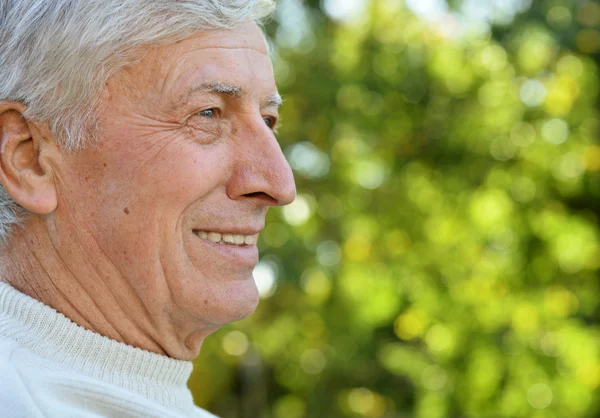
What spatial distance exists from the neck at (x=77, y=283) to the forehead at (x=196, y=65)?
1.19ft

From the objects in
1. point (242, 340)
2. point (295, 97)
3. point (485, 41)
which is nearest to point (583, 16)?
point (485, 41)

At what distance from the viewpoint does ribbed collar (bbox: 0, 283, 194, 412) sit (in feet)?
5.12

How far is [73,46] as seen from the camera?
62.2 inches

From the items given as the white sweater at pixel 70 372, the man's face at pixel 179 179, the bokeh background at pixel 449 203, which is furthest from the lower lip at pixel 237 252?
the bokeh background at pixel 449 203

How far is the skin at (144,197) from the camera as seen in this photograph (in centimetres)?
161

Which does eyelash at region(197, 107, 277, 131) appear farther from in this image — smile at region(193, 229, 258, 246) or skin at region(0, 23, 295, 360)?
smile at region(193, 229, 258, 246)

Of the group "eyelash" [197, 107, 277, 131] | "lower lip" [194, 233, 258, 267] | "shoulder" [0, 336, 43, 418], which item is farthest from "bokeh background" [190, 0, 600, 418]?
"shoulder" [0, 336, 43, 418]

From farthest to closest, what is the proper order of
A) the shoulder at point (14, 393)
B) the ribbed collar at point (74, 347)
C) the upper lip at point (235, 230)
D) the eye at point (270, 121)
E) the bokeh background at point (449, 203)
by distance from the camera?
the bokeh background at point (449, 203), the eye at point (270, 121), the upper lip at point (235, 230), the ribbed collar at point (74, 347), the shoulder at point (14, 393)

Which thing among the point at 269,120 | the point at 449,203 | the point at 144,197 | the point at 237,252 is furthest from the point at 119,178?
the point at 449,203

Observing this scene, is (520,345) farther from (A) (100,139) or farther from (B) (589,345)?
(A) (100,139)

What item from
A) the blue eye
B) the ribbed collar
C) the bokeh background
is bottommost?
the bokeh background

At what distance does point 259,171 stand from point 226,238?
165 mm

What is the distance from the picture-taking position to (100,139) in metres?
1.61

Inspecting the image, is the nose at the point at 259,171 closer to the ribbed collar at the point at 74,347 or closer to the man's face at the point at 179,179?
the man's face at the point at 179,179
